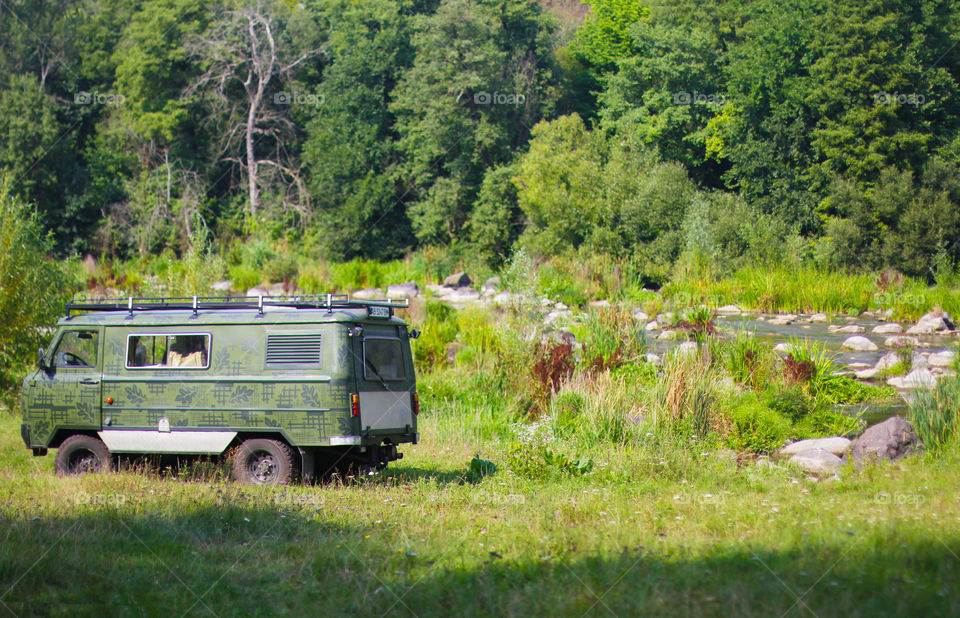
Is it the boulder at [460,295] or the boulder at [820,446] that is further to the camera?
the boulder at [460,295]

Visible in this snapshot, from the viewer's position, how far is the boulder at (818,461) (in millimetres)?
10094

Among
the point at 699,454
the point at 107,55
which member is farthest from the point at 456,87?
the point at 699,454

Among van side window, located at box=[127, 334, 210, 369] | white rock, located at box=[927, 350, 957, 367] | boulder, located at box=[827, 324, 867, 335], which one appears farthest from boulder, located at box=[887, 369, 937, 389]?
van side window, located at box=[127, 334, 210, 369]

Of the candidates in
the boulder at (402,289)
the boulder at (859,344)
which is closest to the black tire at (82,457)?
the boulder at (859,344)

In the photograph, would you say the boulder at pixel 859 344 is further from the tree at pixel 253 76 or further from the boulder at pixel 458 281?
the tree at pixel 253 76

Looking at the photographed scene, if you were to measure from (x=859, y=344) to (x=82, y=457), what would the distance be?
58.2ft

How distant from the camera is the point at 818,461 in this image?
10.4 m

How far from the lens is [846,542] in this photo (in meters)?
5.68

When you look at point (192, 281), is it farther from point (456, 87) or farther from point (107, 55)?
point (107, 55)

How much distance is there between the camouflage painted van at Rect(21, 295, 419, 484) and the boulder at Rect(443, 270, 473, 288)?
28.8m

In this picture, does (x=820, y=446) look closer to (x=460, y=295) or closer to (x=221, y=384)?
(x=221, y=384)

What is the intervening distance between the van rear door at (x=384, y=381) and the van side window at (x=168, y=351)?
185cm

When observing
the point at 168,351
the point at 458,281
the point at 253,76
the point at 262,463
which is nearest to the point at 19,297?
the point at 168,351

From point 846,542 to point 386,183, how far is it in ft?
148
